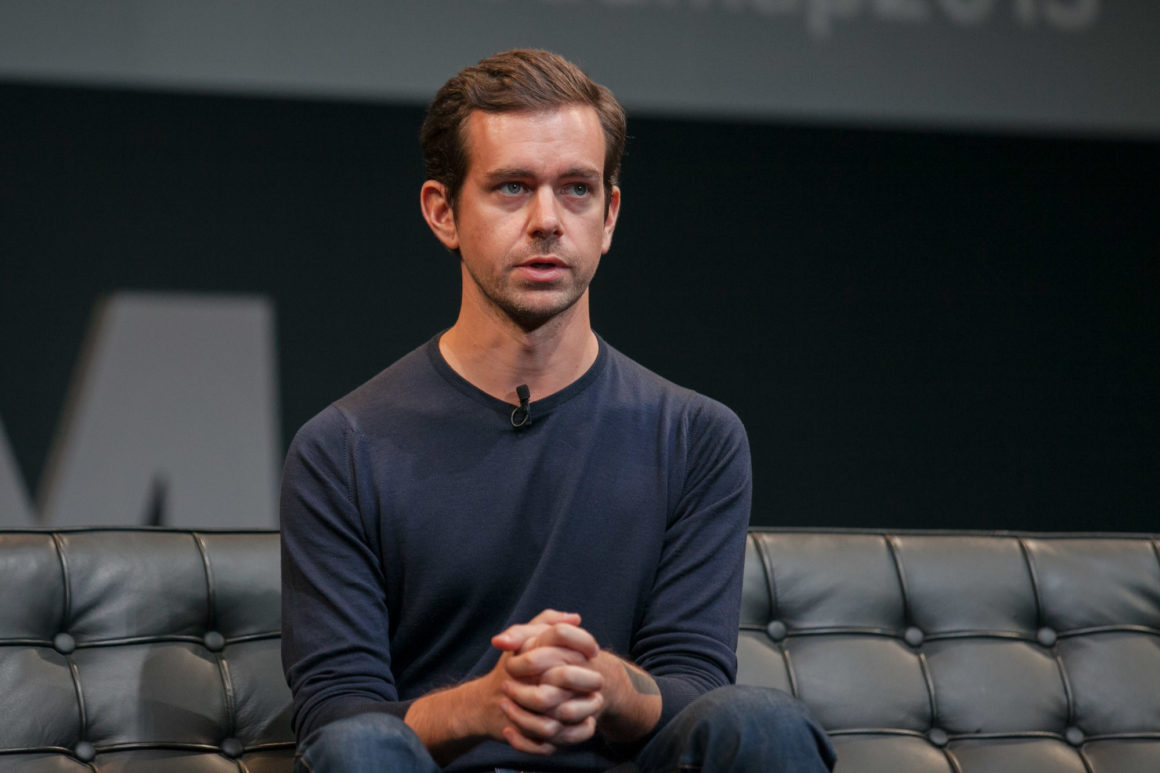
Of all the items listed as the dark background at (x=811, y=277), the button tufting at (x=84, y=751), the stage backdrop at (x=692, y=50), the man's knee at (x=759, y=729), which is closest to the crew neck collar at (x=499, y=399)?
the man's knee at (x=759, y=729)

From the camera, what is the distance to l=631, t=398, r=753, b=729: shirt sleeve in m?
1.43

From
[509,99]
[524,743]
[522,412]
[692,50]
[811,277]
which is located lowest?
[524,743]

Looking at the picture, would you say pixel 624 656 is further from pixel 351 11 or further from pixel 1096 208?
pixel 1096 208

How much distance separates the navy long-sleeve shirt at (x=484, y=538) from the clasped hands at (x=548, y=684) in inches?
6.0

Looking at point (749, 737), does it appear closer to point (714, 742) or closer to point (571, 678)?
point (714, 742)

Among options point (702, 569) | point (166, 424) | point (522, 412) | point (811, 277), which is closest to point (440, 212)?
point (522, 412)

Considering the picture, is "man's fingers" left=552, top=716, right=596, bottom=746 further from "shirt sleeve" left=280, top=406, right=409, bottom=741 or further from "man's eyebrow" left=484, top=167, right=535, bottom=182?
"man's eyebrow" left=484, top=167, right=535, bottom=182

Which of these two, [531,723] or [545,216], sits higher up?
[545,216]

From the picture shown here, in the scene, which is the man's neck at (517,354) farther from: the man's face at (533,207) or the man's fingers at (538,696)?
the man's fingers at (538,696)

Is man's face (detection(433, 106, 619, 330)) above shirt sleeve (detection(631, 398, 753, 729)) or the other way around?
above

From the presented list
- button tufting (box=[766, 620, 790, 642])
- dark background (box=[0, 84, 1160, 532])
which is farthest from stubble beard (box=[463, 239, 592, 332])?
dark background (box=[0, 84, 1160, 532])

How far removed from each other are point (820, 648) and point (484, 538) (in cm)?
59

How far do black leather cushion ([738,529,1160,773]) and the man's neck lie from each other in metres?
0.46

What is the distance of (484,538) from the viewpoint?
1458 mm
